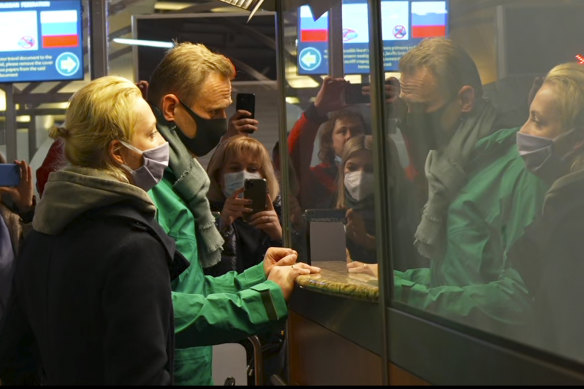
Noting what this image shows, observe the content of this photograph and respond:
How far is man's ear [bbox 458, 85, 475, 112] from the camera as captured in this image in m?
2.46

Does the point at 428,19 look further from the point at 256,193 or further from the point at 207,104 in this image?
the point at 256,193

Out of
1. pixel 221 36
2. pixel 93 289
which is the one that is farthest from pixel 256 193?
pixel 221 36

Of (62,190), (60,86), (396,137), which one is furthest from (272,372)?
(60,86)

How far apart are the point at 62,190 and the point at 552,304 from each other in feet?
4.88

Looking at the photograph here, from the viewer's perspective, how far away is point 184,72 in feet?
10.1

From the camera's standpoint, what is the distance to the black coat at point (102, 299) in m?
1.65

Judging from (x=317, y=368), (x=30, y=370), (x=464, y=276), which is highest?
(x=464, y=276)

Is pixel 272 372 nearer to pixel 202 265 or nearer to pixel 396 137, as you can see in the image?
pixel 202 265

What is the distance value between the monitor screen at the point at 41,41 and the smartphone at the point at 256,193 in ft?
13.3

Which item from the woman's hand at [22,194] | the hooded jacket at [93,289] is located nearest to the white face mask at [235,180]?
the woman's hand at [22,194]

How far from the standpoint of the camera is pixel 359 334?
2.27 meters

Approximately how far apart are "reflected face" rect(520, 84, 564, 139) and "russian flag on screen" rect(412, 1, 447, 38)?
0.39 m

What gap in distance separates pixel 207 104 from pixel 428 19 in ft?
3.04

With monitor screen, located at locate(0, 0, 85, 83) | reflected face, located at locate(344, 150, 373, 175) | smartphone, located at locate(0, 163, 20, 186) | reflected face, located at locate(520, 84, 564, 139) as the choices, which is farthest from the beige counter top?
monitor screen, located at locate(0, 0, 85, 83)
